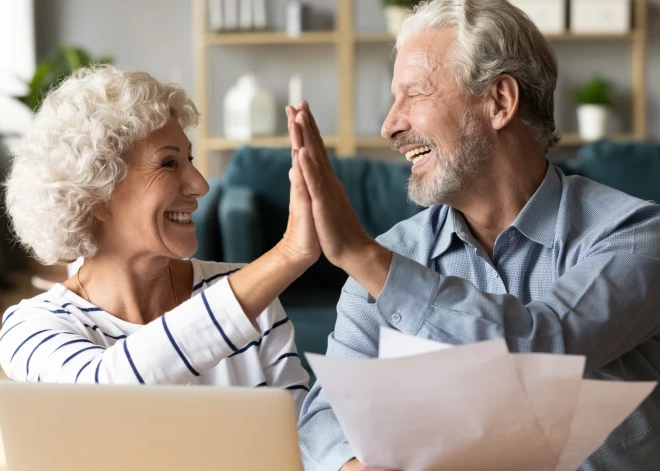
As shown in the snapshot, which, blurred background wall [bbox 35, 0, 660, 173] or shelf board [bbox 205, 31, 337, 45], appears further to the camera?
blurred background wall [bbox 35, 0, 660, 173]

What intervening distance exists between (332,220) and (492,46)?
1.89 ft

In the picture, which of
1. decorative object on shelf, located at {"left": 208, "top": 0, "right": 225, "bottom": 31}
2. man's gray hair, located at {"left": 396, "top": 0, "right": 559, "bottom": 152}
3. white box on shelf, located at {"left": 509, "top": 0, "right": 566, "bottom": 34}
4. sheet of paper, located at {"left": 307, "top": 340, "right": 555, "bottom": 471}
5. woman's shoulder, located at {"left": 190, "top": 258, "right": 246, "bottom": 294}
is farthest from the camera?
decorative object on shelf, located at {"left": 208, "top": 0, "right": 225, "bottom": 31}

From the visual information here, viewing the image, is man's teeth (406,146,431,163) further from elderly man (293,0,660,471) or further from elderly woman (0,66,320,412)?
elderly woman (0,66,320,412)

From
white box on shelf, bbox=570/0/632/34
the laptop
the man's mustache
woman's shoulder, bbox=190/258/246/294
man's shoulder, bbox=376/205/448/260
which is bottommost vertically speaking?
woman's shoulder, bbox=190/258/246/294

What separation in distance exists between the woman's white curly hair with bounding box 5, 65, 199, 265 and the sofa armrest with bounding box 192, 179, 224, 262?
1.46 m

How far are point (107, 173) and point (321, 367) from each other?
851 millimetres

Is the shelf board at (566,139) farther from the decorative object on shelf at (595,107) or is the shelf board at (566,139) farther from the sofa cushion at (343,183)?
the sofa cushion at (343,183)

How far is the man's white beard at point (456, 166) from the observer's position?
4.58 feet

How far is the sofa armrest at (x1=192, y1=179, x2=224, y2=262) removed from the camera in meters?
3.06

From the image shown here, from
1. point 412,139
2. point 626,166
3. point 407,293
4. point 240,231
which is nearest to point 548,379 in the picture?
point 407,293

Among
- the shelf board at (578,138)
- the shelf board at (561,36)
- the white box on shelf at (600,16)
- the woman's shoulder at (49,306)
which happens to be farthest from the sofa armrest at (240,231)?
the white box on shelf at (600,16)

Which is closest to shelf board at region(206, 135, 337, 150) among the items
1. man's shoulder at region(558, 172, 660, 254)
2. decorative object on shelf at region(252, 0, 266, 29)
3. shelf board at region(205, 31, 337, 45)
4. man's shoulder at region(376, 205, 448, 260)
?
shelf board at region(205, 31, 337, 45)

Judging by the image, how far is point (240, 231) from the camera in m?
3.08

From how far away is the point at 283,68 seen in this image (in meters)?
5.91
